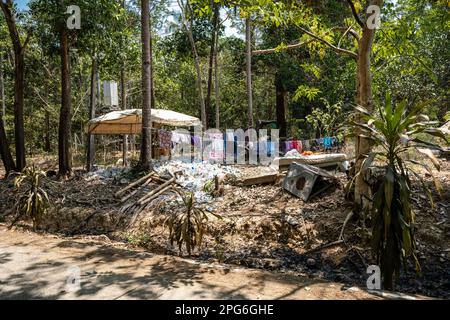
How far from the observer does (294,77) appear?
17.2 m

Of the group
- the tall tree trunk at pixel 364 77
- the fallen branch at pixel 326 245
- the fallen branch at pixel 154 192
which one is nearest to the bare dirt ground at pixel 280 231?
the fallen branch at pixel 326 245

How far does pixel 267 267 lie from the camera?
4.79m

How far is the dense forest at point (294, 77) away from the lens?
3.59 m

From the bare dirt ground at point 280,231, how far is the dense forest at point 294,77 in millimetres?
136

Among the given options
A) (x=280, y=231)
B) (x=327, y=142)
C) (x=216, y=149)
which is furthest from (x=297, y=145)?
(x=280, y=231)

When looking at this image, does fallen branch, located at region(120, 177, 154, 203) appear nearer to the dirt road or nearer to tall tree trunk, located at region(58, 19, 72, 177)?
the dirt road

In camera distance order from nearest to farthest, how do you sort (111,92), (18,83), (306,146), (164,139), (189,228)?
(189,228) < (18,83) < (164,139) < (306,146) < (111,92)

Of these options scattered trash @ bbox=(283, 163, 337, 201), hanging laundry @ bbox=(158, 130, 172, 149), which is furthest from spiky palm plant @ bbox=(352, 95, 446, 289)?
hanging laundry @ bbox=(158, 130, 172, 149)

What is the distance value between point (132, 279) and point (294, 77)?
1483 cm

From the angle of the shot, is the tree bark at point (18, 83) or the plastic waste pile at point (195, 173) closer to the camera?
the plastic waste pile at point (195, 173)

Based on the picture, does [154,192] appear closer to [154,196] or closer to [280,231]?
[154,196]

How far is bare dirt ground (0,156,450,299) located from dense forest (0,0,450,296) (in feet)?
0.45

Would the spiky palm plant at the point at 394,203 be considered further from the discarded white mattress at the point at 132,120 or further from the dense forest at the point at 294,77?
the discarded white mattress at the point at 132,120
